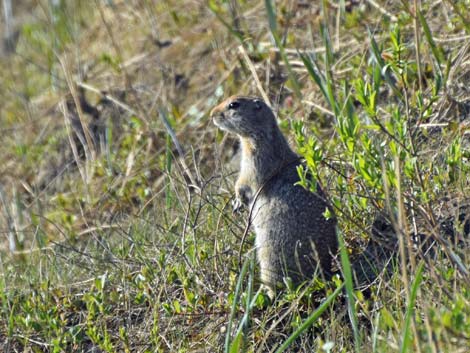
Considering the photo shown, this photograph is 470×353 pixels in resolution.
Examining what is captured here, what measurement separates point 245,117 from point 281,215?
0.84m

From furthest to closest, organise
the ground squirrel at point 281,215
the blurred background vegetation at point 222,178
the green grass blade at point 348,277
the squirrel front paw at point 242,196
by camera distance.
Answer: the squirrel front paw at point 242,196 < the ground squirrel at point 281,215 < the blurred background vegetation at point 222,178 < the green grass blade at point 348,277

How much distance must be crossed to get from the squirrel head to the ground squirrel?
41mm

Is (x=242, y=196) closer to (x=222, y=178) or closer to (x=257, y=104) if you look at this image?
(x=222, y=178)

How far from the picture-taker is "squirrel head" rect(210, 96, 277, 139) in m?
4.94

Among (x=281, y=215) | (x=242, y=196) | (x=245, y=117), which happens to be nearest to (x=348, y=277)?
(x=281, y=215)

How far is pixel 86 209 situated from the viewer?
6.48m

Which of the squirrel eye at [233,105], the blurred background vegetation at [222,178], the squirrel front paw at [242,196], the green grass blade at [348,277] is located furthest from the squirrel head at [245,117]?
the green grass blade at [348,277]

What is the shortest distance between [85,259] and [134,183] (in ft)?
4.60

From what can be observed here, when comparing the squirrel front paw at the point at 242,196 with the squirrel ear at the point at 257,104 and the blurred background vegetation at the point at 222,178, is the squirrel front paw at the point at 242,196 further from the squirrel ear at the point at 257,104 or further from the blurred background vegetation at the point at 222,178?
the squirrel ear at the point at 257,104

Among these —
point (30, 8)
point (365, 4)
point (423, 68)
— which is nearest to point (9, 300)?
point (423, 68)

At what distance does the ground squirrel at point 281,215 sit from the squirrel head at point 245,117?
0.04m

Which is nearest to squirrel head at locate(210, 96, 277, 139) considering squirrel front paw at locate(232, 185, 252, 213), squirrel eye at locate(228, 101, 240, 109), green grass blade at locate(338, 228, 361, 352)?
squirrel eye at locate(228, 101, 240, 109)

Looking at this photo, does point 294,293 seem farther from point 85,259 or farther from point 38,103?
point 38,103

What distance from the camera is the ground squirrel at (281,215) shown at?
4219mm
